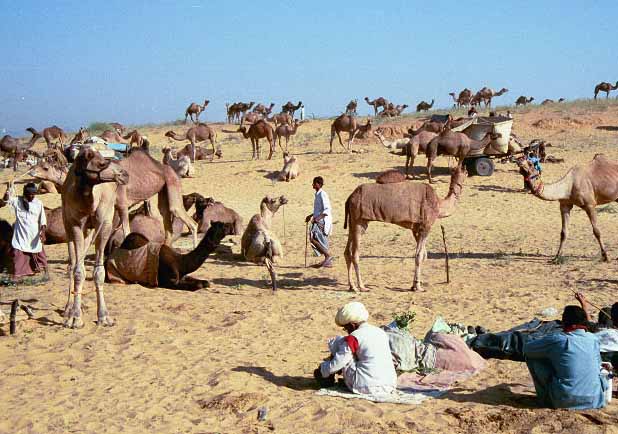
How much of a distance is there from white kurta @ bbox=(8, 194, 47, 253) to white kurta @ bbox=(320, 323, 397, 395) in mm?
6752

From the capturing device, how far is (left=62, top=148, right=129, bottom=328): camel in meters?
8.05

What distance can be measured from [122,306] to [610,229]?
38.4ft

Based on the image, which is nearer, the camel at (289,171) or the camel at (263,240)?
the camel at (263,240)

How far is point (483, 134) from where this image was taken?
2277 cm

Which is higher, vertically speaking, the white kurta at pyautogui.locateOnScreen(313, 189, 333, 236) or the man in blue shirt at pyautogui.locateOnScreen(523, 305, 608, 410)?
the white kurta at pyautogui.locateOnScreen(313, 189, 333, 236)

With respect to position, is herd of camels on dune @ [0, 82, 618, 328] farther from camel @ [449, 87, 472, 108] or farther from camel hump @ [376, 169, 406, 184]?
camel @ [449, 87, 472, 108]

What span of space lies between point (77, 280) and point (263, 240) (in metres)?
3.75

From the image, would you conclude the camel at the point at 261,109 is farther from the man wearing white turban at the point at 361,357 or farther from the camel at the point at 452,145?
the man wearing white turban at the point at 361,357

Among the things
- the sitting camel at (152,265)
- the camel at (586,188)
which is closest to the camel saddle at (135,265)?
the sitting camel at (152,265)

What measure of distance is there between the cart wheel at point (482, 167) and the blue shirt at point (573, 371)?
1727 cm

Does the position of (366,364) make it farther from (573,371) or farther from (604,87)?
(604,87)

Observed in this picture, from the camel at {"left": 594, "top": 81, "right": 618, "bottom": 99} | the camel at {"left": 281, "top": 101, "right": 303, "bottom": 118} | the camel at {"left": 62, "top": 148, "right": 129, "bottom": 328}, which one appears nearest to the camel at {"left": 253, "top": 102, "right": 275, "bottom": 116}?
the camel at {"left": 281, "top": 101, "right": 303, "bottom": 118}

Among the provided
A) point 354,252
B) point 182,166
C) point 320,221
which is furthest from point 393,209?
point 182,166

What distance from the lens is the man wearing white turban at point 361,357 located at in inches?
249
